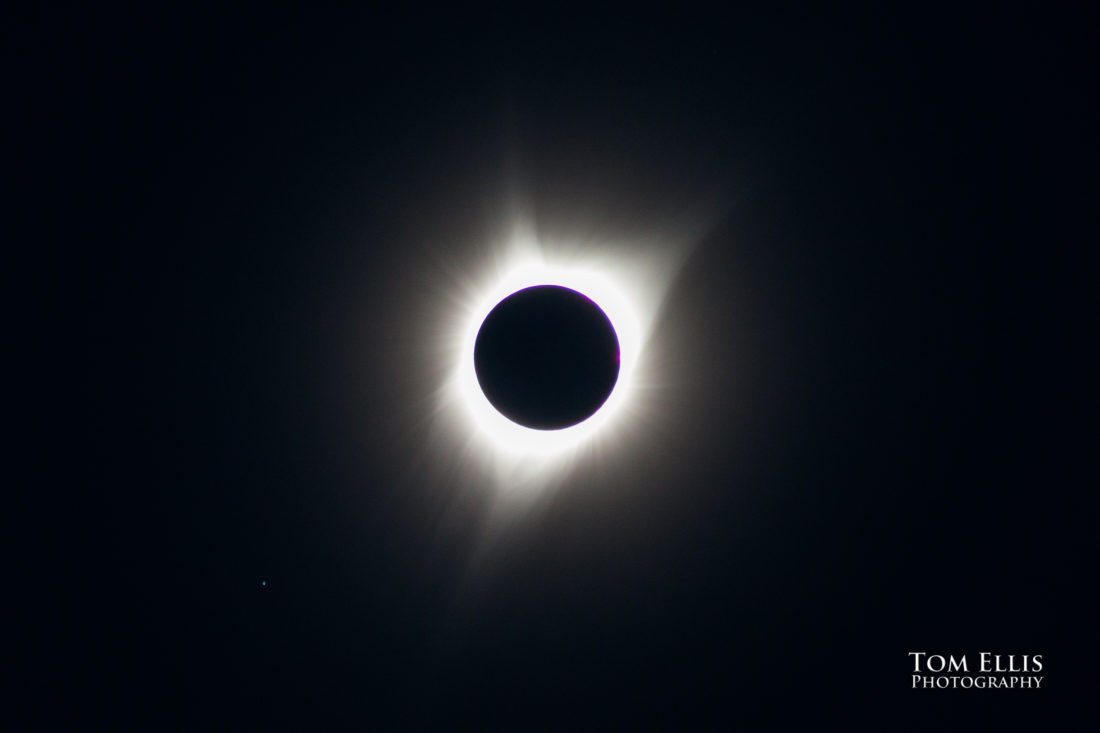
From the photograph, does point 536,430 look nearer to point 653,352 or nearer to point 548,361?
point 548,361

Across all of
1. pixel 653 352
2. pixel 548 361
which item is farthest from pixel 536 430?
pixel 653 352

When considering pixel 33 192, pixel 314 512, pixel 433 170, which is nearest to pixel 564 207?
pixel 433 170

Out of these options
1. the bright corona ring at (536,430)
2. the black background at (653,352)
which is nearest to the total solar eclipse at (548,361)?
the bright corona ring at (536,430)

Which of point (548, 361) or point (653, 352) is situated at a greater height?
point (653, 352)

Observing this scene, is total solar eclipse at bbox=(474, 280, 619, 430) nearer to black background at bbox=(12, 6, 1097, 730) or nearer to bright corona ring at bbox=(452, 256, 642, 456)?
bright corona ring at bbox=(452, 256, 642, 456)

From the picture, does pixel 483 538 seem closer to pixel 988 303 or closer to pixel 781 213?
pixel 781 213

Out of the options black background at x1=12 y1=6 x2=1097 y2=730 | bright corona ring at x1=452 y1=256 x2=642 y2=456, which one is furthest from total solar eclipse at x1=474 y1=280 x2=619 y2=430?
black background at x1=12 y1=6 x2=1097 y2=730
